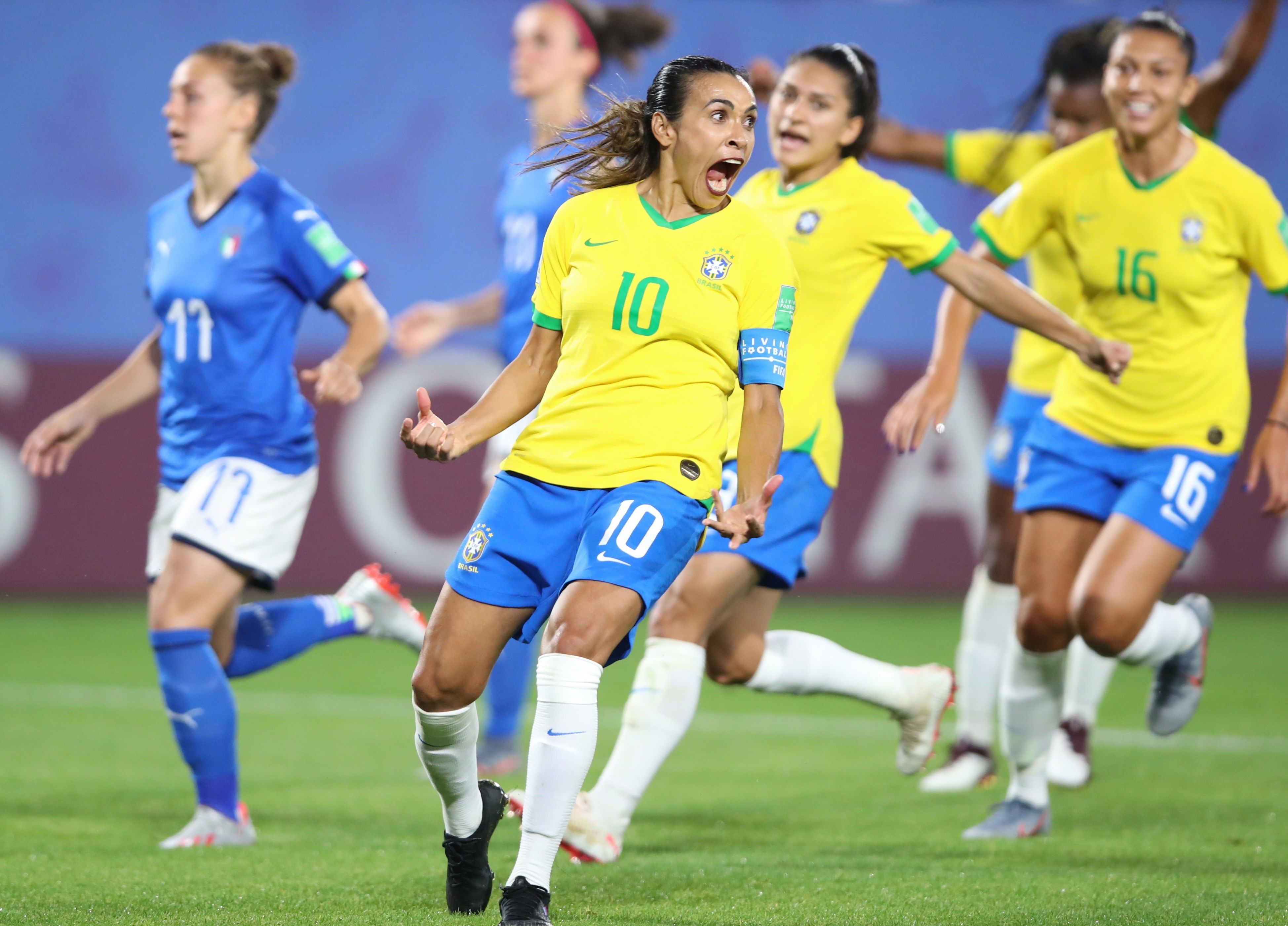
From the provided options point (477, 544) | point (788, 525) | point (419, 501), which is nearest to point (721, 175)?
point (477, 544)

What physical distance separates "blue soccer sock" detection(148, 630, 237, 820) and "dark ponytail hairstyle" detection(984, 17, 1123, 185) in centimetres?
367

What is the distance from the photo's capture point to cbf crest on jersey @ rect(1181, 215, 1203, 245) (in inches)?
203

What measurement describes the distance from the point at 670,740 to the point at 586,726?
111 cm

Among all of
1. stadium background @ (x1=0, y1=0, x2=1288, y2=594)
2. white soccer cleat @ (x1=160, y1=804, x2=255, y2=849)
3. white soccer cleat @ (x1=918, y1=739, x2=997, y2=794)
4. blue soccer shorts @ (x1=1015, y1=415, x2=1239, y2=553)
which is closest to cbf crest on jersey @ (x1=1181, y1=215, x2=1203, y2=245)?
blue soccer shorts @ (x1=1015, y1=415, x2=1239, y2=553)

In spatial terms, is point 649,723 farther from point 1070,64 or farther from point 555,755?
point 1070,64

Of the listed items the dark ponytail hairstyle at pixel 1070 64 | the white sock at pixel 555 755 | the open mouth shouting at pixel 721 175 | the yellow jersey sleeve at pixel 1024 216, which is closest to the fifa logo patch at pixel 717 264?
the open mouth shouting at pixel 721 175

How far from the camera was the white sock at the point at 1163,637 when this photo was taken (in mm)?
5367

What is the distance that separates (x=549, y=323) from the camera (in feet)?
13.0

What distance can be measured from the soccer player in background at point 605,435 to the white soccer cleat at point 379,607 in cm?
186

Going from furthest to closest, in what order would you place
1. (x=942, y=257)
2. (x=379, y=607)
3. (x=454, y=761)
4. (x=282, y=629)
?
(x=379, y=607), (x=282, y=629), (x=942, y=257), (x=454, y=761)

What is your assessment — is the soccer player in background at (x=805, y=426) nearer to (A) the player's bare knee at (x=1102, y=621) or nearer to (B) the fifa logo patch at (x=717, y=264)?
(A) the player's bare knee at (x=1102, y=621)

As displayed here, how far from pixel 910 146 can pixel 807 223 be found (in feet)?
6.82

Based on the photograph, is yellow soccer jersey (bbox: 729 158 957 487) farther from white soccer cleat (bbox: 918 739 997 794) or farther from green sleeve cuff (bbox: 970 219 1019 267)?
white soccer cleat (bbox: 918 739 997 794)

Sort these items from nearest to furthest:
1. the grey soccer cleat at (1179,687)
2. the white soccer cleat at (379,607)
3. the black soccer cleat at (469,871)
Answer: the black soccer cleat at (469,871)
the grey soccer cleat at (1179,687)
the white soccer cleat at (379,607)
